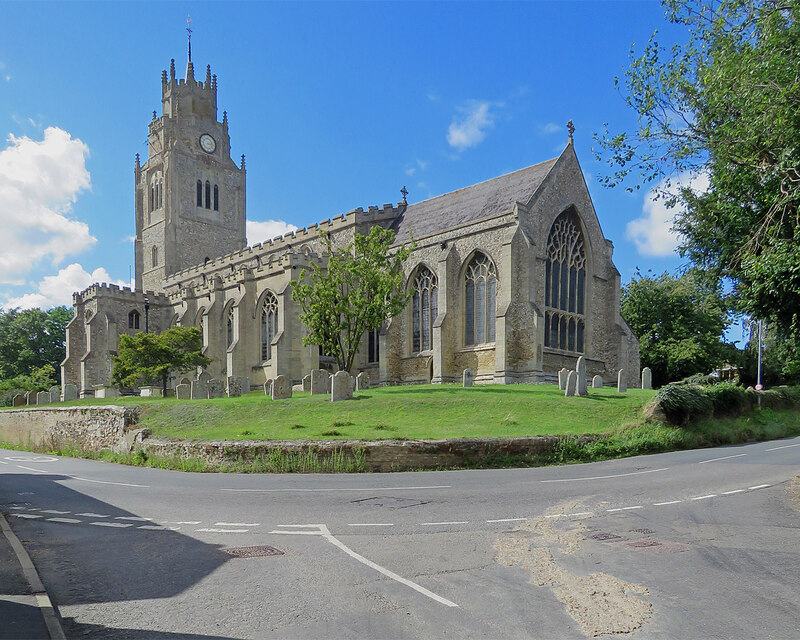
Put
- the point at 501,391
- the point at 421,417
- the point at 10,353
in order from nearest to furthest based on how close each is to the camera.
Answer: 1. the point at 421,417
2. the point at 501,391
3. the point at 10,353

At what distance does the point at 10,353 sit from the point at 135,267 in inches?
582

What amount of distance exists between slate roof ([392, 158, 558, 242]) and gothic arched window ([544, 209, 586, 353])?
2.76m

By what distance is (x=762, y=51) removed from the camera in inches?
384

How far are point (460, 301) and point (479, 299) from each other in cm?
123

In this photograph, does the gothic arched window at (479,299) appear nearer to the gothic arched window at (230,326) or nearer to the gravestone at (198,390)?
the gravestone at (198,390)

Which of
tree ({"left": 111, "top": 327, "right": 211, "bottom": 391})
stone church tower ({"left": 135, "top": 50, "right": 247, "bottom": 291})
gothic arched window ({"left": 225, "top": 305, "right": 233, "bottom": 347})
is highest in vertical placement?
stone church tower ({"left": 135, "top": 50, "right": 247, "bottom": 291})

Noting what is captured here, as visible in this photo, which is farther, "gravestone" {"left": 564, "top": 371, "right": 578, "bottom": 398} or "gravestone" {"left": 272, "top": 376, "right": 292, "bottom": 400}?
"gravestone" {"left": 564, "top": 371, "right": 578, "bottom": 398}

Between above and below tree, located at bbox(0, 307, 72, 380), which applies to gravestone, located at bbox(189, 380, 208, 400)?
below

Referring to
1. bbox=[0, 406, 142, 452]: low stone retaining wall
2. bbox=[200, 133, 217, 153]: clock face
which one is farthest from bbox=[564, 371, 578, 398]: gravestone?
bbox=[200, 133, 217, 153]: clock face

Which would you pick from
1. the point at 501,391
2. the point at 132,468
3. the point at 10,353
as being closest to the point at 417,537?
the point at 132,468

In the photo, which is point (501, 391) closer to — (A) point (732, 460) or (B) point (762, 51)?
(A) point (732, 460)

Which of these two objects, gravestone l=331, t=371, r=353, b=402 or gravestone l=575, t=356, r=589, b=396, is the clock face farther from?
gravestone l=575, t=356, r=589, b=396

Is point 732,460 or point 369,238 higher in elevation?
point 369,238

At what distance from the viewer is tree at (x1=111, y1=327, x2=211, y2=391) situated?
3344cm
